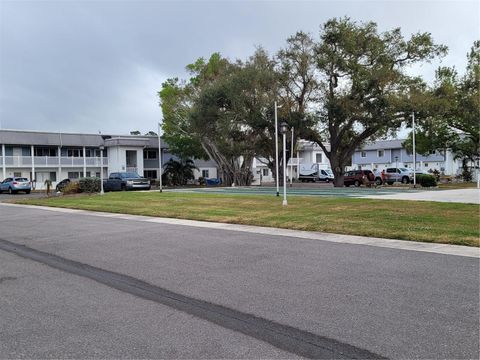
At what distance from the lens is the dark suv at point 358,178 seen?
4000cm

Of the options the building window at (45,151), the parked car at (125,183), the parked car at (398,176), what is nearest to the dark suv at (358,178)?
the parked car at (398,176)

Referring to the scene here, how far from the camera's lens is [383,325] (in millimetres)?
4688

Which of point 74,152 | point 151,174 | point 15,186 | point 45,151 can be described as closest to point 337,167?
point 15,186

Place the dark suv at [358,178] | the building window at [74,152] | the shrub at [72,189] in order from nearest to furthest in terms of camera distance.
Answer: the shrub at [72,189], the dark suv at [358,178], the building window at [74,152]

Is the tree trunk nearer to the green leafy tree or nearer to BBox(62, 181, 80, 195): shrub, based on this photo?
the green leafy tree

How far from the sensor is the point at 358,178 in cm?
4069

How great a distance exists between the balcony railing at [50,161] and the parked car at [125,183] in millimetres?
16866

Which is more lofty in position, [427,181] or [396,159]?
[396,159]

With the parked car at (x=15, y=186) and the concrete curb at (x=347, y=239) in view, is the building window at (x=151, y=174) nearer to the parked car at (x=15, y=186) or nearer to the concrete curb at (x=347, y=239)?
the parked car at (x=15, y=186)

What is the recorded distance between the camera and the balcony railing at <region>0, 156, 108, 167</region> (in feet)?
163

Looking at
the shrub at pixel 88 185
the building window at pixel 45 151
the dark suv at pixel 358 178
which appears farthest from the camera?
the building window at pixel 45 151

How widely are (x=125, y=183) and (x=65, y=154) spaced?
21.5 meters

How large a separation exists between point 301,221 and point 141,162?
151 feet

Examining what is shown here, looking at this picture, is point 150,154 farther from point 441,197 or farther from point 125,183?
point 441,197
